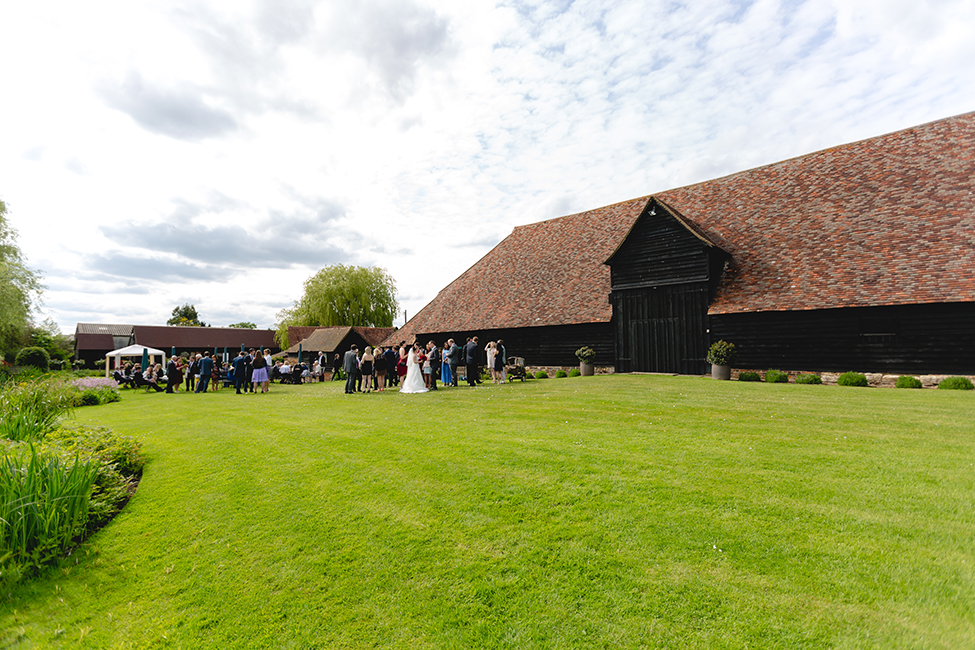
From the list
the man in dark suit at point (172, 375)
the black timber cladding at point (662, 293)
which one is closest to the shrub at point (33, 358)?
the man in dark suit at point (172, 375)

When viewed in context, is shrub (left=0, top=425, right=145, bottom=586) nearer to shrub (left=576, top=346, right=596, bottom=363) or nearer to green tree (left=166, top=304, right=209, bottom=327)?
shrub (left=576, top=346, right=596, bottom=363)

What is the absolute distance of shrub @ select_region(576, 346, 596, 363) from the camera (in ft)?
71.3

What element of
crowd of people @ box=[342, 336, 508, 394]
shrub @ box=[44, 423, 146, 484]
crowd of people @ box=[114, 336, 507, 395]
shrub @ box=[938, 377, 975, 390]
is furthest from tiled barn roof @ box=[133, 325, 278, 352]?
shrub @ box=[938, 377, 975, 390]

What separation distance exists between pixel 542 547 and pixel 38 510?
Result: 5.38m

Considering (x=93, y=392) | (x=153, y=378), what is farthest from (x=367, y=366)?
(x=153, y=378)

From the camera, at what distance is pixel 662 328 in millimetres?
20219

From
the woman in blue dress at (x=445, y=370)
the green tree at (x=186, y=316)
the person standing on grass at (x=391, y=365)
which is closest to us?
the woman in blue dress at (x=445, y=370)

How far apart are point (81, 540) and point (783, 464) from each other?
8458 millimetres

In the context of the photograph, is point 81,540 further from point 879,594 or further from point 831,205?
point 831,205

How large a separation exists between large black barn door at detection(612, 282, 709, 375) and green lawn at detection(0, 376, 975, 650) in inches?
461

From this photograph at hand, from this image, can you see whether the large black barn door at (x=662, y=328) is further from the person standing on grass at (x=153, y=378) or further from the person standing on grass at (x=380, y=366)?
the person standing on grass at (x=153, y=378)

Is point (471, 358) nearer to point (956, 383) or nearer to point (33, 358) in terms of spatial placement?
point (956, 383)

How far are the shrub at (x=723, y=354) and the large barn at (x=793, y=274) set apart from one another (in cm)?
88

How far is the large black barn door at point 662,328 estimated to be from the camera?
19.2 metres
